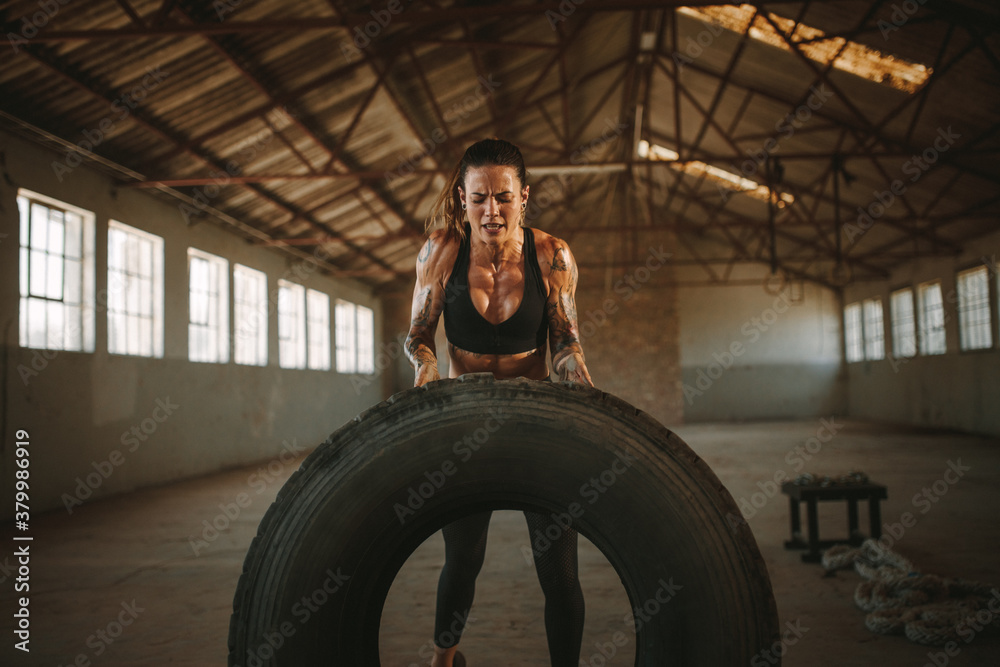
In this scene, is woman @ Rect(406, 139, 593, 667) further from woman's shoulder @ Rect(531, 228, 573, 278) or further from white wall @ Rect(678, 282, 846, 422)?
white wall @ Rect(678, 282, 846, 422)

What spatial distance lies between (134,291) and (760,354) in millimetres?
14125

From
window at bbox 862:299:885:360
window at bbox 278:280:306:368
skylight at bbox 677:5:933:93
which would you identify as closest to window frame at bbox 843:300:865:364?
window at bbox 862:299:885:360

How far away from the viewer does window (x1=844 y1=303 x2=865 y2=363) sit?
16.5m

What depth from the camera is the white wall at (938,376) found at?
11195 mm

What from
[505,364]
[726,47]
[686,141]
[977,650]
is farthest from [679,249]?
[505,364]

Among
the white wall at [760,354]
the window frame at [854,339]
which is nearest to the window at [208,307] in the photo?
the white wall at [760,354]

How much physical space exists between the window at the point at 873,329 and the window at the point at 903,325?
1.57 ft

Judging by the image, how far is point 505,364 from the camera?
1.71 m

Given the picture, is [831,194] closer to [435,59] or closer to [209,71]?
[435,59]

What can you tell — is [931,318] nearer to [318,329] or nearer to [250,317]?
[318,329]

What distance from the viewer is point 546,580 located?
5.45 ft

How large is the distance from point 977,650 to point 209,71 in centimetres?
673

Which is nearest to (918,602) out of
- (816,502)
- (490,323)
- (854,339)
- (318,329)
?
(816,502)

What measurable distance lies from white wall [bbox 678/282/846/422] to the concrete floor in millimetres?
9874
